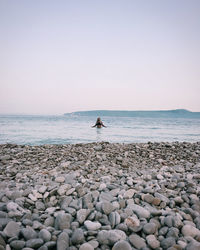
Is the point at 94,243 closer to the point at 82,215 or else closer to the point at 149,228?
the point at 82,215

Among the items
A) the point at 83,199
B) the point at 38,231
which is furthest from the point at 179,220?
the point at 38,231

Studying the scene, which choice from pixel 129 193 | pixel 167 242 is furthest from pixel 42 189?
pixel 167 242

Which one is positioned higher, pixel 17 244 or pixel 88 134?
pixel 17 244

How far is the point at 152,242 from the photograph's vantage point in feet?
5.58

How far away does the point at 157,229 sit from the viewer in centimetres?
191

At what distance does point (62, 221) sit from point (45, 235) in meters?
0.24

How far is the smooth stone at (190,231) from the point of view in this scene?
1822 mm

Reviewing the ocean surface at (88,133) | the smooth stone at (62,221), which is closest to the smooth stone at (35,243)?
the smooth stone at (62,221)

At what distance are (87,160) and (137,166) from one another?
1.35 metres

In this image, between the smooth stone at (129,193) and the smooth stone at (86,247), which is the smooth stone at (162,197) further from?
the smooth stone at (86,247)

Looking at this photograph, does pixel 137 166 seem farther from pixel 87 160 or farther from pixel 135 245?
pixel 135 245

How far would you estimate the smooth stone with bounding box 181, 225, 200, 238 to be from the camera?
182cm

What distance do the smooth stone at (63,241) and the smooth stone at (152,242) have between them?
2.57 ft

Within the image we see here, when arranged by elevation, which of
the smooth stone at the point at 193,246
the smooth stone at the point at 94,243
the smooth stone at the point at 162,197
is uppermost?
the smooth stone at the point at 162,197
